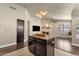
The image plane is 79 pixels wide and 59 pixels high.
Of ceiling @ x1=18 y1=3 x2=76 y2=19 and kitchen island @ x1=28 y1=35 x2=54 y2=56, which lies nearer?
ceiling @ x1=18 y1=3 x2=76 y2=19

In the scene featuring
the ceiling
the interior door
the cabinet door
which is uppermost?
the ceiling

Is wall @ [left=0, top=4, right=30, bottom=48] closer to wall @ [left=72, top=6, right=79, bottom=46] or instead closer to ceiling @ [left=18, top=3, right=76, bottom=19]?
ceiling @ [left=18, top=3, right=76, bottom=19]

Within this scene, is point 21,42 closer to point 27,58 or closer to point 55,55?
point 27,58

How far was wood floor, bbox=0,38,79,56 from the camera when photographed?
2.99 meters

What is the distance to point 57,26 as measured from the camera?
3146 millimetres

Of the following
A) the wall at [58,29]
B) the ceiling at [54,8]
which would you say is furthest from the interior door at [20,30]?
the wall at [58,29]

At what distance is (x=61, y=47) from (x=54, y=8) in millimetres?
1202

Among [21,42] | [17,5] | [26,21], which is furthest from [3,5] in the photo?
[21,42]

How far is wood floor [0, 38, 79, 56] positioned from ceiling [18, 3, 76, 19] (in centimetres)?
73

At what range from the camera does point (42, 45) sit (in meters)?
3.10

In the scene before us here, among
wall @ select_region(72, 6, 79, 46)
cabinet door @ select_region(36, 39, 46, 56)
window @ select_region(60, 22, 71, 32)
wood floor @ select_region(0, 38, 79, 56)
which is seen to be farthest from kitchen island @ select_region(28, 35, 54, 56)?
wall @ select_region(72, 6, 79, 46)

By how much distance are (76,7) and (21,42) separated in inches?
75.6

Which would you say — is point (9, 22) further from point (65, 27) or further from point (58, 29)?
point (65, 27)

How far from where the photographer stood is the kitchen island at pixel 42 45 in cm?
304
